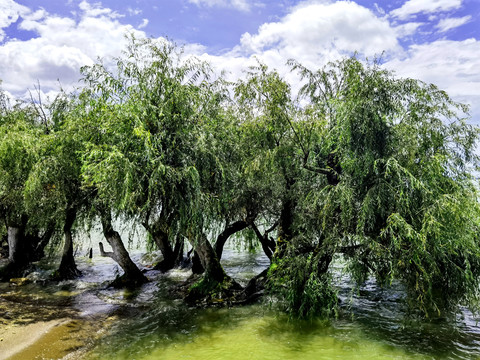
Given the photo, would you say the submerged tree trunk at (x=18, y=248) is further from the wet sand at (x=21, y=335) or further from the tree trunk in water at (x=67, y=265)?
the wet sand at (x=21, y=335)

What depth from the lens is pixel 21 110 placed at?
1686cm

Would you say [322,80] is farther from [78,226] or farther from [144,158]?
[78,226]

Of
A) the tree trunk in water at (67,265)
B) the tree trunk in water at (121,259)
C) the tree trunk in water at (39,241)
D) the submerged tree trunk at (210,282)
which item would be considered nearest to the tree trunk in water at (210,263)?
the submerged tree trunk at (210,282)

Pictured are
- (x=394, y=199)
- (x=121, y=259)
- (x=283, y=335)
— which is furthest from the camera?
(x=121, y=259)

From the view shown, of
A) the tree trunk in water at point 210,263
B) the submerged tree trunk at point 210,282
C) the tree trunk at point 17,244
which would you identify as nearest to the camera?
the submerged tree trunk at point 210,282

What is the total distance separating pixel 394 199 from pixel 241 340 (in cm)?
575

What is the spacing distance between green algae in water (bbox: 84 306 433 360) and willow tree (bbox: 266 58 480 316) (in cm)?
81

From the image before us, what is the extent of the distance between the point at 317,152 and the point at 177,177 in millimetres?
4783

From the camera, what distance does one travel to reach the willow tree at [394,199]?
874 centimetres

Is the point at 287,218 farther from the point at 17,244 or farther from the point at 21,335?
the point at 17,244

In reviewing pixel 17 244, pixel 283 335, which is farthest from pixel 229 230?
pixel 17 244

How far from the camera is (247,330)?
10.6 meters

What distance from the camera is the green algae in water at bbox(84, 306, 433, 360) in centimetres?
896

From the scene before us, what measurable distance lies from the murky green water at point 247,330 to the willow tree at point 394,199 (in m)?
0.96
